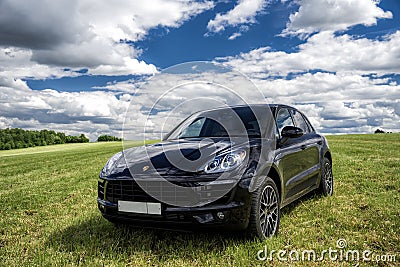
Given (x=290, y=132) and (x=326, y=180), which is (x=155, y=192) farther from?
(x=326, y=180)

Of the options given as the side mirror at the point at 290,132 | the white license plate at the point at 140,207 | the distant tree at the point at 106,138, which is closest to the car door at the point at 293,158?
the side mirror at the point at 290,132

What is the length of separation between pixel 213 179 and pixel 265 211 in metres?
0.84

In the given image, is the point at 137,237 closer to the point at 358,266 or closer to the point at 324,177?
the point at 358,266

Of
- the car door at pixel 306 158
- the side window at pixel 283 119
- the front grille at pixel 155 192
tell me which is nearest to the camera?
the front grille at pixel 155 192

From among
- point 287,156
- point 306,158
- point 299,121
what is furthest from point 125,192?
point 299,121

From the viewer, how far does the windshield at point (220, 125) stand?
484cm

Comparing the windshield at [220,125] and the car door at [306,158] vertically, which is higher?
the windshield at [220,125]

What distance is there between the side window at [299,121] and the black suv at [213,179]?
88 centimetres

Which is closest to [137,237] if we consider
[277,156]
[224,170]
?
[224,170]

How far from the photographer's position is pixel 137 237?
173 inches

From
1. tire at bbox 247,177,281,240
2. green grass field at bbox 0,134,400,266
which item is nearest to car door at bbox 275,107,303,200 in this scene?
tire at bbox 247,177,281,240

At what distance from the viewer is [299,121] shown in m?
6.07

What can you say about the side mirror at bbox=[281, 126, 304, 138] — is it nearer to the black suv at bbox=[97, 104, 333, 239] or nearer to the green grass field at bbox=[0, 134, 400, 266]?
the black suv at bbox=[97, 104, 333, 239]

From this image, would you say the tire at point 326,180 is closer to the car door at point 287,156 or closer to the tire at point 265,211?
the car door at point 287,156
